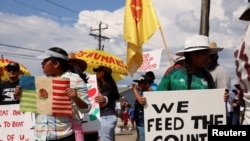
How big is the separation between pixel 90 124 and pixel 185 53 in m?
2.10

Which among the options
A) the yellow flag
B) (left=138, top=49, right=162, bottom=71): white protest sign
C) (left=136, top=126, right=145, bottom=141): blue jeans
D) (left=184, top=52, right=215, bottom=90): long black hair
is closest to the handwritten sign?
the yellow flag

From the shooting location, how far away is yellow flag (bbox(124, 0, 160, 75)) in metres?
7.01

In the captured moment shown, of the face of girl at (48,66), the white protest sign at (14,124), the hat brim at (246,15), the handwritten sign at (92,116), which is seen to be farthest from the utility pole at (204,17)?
the hat brim at (246,15)

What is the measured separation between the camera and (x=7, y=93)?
7.42 m

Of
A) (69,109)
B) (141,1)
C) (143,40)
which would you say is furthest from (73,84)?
(141,1)

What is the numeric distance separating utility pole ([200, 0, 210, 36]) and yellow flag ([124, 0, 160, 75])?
10.7 feet

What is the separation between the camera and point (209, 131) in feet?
10.2

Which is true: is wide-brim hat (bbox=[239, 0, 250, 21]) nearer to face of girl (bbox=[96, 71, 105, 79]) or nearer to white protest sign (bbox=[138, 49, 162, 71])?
face of girl (bbox=[96, 71, 105, 79])

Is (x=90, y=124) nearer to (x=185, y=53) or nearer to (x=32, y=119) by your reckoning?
(x=32, y=119)

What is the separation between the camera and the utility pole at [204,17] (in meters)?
10.9

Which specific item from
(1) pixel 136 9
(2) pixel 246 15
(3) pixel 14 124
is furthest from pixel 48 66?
(1) pixel 136 9

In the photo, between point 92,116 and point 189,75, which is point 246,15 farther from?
point 92,116

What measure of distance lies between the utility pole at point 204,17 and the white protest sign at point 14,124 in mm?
5192

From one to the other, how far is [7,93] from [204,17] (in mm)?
5220
